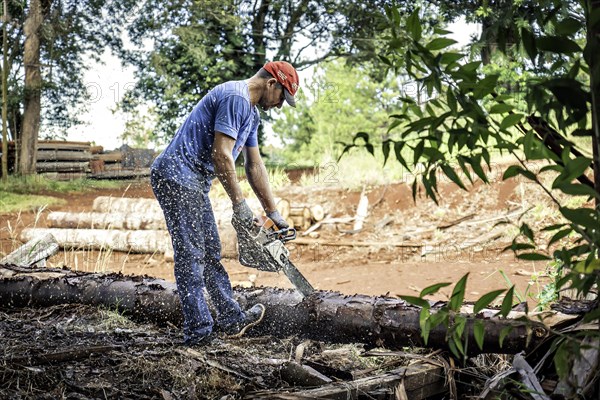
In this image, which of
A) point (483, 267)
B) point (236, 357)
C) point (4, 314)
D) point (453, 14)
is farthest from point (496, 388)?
point (453, 14)

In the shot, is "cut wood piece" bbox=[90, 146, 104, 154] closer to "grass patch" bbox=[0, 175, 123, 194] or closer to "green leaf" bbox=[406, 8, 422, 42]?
"grass patch" bbox=[0, 175, 123, 194]

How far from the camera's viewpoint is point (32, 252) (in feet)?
19.5

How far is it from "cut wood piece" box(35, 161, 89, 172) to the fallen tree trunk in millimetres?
8665

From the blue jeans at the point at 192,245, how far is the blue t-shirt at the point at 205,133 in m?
0.06

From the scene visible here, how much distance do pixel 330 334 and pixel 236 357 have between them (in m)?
0.51

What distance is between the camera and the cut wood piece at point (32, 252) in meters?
5.75

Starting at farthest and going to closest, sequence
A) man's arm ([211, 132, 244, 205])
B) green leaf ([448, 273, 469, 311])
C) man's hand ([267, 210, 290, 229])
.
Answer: man's hand ([267, 210, 290, 229]) → man's arm ([211, 132, 244, 205]) → green leaf ([448, 273, 469, 311])

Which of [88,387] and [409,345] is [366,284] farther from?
[88,387]

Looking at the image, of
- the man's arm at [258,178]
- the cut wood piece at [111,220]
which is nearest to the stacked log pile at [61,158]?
the cut wood piece at [111,220]

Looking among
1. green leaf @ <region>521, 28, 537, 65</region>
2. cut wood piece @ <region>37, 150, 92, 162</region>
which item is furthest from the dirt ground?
cut wood piece @ <region>37, 150, 92, 162</region>

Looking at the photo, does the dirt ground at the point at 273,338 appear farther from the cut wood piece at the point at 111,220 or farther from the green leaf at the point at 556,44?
the cut wood piece at the point at 111,220

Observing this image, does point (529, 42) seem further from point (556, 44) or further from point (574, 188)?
point (574, 188)

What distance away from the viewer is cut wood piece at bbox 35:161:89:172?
42.2ft

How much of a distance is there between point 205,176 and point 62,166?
10.3 m
